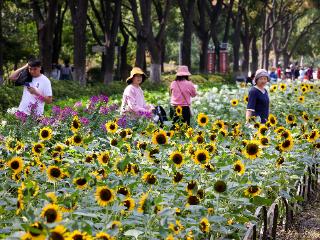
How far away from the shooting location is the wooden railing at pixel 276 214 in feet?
16.3

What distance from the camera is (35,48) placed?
45.2m

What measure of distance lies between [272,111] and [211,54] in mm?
28094

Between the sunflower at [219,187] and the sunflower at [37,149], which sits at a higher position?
the sunflower at [37,149]

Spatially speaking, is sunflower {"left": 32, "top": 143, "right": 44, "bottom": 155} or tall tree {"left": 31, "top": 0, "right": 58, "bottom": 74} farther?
tall tree {"left": 31, "top": 0, "right": 58, "bottom": 74}

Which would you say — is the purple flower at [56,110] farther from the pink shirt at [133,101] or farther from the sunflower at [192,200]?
the sunflower at [192,200]

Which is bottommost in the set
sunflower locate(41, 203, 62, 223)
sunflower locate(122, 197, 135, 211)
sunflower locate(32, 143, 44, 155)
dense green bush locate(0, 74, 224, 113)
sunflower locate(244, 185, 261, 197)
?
dense green bush locate(0, 74, 224, 113)

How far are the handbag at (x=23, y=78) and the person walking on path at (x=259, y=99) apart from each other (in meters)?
2.65

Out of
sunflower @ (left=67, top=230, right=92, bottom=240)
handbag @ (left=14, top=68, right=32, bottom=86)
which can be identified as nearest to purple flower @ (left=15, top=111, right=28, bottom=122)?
handbag @ (left=14, top=68, right=32, bottom=86)

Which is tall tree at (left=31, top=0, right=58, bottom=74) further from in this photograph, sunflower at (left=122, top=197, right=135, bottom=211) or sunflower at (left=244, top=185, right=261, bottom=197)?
sunflower at (left=122, top=197, right=135, bottom=211)

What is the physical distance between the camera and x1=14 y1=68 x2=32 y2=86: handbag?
347 inches

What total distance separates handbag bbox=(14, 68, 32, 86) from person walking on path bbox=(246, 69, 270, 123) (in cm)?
265

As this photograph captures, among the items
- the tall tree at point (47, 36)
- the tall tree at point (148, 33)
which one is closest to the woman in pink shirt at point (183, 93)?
the tall tree at point (148, 33)

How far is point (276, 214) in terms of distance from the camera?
17.8ft

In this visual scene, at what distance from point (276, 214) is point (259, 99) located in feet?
11.9
